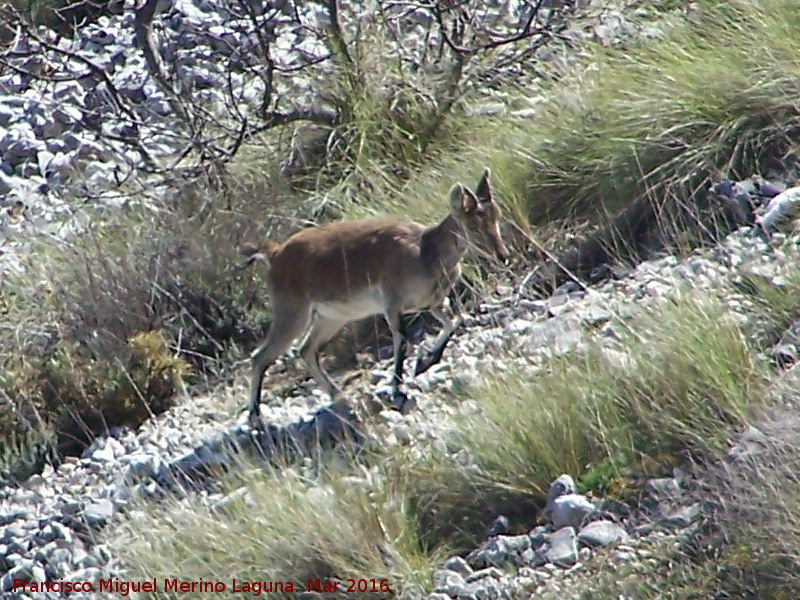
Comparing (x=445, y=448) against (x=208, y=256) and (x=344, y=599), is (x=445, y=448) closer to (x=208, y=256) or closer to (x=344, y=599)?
(x=344, y=599)

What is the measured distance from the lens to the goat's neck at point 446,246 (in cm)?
802

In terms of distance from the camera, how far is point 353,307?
26.8 feet

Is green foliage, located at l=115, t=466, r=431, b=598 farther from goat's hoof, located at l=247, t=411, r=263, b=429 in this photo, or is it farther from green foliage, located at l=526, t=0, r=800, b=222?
green foliage, located at l=526, t=0, r=800, b=222

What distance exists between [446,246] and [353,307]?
1.98ft

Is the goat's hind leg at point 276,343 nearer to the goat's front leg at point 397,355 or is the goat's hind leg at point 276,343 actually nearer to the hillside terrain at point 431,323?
the hillside terrain at point 431,323

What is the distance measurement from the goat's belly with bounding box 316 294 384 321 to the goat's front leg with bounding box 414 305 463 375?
1.01 ft

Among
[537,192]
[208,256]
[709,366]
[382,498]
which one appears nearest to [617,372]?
[709,366]

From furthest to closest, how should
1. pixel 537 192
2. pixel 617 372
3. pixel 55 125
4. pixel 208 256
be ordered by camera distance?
1. pixel 55 125
2. pixel 208 256
3. pixel 537 192
4. pixel 617 372

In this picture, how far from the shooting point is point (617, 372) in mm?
6449

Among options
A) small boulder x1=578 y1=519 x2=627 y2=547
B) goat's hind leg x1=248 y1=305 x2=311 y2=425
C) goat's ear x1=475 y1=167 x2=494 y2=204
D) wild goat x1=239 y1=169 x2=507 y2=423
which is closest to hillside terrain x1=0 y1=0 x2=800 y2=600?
small boulder x1=578 y1=519 x2=627 y2=547

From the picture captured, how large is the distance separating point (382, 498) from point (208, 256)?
3.90m

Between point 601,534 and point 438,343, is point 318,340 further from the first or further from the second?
point 601,534

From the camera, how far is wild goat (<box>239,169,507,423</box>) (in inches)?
316

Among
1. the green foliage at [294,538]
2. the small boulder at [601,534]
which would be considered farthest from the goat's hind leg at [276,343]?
the small boulder at [601,534]
